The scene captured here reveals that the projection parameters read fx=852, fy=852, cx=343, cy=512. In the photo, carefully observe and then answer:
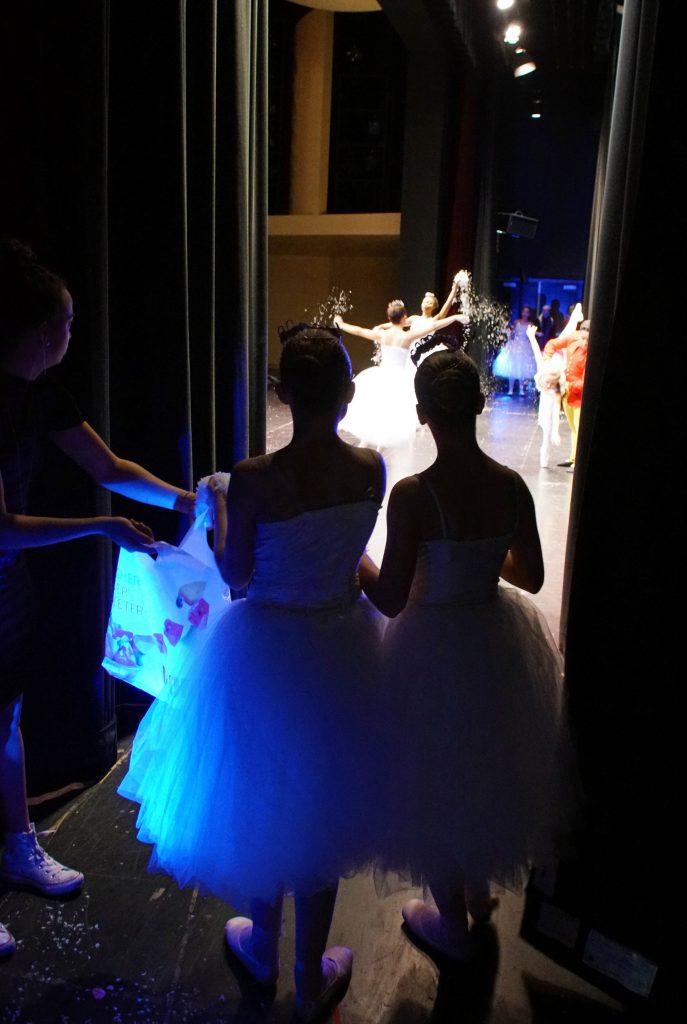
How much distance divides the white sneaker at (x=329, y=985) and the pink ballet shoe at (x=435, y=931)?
18 cm

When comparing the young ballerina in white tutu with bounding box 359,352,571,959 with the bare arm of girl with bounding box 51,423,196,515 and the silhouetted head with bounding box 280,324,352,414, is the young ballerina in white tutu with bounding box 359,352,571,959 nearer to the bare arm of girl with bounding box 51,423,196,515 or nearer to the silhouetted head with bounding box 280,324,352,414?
the silhouetted head with bounding box 280,324,352,414

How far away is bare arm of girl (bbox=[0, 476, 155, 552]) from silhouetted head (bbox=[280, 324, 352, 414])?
51 cm

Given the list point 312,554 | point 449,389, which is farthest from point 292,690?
point 449,389

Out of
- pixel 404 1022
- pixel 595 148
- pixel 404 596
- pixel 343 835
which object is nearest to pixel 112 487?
pixel 404 596

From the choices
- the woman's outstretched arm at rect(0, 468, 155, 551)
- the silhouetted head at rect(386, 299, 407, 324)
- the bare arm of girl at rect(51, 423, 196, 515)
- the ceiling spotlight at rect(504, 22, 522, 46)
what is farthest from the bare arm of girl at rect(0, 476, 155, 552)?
the ceiling spotlight at rect(504, 22, 522, 46)

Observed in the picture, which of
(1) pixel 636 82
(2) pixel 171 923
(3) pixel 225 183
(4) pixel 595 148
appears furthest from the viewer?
(4) pixel 595 148

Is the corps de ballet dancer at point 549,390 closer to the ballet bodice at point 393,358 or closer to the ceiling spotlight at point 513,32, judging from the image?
the ballet bodice at point 393,358

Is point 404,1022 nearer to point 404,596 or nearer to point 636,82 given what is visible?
point 404,596

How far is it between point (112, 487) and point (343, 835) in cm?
104

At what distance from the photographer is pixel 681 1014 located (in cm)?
163

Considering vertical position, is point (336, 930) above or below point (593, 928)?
below

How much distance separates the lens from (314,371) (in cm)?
154

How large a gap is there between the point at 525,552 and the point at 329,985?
98cm

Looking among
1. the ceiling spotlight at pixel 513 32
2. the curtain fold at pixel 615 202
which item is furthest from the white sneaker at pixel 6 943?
the ceiling spotlight at pixel 513 32
